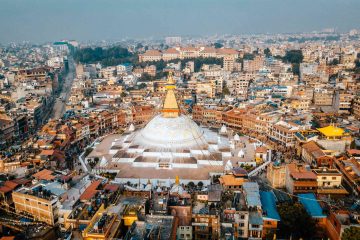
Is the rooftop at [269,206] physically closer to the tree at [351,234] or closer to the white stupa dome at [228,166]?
the tree at [351,234]

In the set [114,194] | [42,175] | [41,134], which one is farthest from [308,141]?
[41,134]

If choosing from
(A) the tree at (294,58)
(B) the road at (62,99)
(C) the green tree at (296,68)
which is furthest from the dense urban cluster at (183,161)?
(A) the tree at (294,58)

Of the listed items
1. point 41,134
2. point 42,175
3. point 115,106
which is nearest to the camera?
point 42,175

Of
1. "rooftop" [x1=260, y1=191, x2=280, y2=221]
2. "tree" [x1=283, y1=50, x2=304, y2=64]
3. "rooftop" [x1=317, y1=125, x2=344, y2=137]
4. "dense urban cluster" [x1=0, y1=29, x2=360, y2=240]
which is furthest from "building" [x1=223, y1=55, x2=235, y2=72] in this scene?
"rooftop" [x1=260, y1=191, x2=280, y2=221]

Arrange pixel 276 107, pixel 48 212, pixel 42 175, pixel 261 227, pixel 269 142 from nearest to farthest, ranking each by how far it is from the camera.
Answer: pixel 261 227 → pixel 48 212 → pixel 42 175 → pixel 269 142 → pixel 276 107

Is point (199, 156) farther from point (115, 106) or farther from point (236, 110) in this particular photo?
→ point (115, 106)

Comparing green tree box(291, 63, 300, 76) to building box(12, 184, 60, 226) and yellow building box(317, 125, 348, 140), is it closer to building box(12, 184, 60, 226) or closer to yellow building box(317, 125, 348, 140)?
yellow building box(317, 125, 348, 140)
